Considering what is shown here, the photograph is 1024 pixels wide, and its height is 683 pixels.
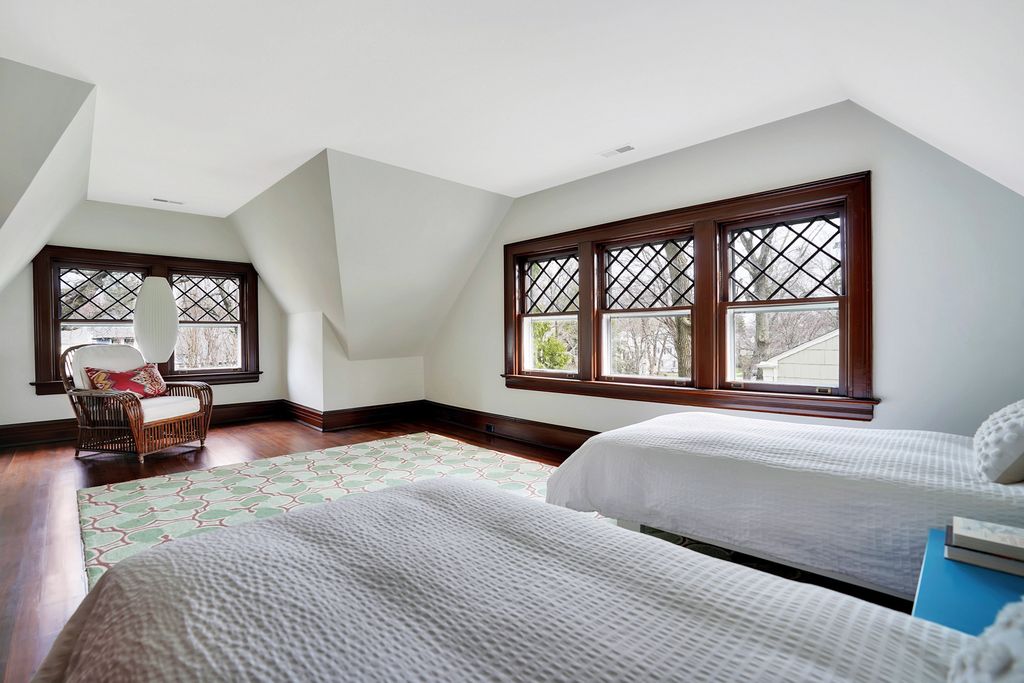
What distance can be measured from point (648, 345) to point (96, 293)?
567cm

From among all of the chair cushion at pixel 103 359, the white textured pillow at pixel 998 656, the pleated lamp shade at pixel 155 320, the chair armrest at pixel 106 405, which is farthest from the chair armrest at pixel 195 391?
the white textured pillow at pixel 998 656

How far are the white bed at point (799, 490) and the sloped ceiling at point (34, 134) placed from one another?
328cm

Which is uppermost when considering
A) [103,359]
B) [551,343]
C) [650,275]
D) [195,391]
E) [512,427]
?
[650,275]

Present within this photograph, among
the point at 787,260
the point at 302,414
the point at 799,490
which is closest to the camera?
the point at 799,490

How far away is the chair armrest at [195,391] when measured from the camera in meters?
4.85

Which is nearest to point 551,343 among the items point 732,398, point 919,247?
point 732,398

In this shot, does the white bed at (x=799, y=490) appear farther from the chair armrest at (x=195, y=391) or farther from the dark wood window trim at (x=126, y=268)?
the dark wood window trim at (x=126, y=268)

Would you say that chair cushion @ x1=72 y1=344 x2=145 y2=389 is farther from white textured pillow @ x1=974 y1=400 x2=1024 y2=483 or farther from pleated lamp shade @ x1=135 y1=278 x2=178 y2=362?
white textured pillow @ x1=974 y1=400 x2=1024 y2=483

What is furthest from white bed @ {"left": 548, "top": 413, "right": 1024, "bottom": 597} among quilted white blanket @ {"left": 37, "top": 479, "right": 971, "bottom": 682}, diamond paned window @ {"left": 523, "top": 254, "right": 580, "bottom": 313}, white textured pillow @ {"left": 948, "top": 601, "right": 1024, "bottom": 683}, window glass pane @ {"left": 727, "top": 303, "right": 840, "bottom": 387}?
diamond paned window @ {"left": 523, "top": 254, "right": 580, "bottom": 313}

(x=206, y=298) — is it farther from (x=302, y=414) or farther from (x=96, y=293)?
(x=302, y=414)

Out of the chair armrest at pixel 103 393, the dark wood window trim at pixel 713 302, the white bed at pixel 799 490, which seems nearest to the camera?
the white bed at pixel 799 490

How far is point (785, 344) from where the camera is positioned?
11.3 ft

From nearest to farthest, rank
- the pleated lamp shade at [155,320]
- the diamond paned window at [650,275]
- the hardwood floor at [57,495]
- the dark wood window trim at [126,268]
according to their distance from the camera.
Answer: the hardwood floor at [57,495], the diamond paned window at [650,275], the pleated lamp shade at [155,320], the dark wood window trim at [126,268]

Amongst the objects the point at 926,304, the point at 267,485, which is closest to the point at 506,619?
the point at 926,304
